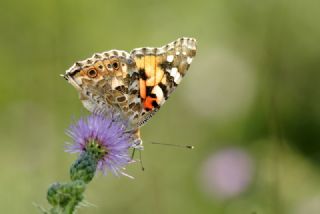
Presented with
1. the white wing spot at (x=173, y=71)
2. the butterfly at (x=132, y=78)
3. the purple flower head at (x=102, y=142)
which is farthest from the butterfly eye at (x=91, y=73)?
the white wing spot at (x=173, y=71)

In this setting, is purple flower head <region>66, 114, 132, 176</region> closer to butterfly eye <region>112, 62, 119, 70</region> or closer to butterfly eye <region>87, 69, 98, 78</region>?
butterfly eye <region>87, 69, 98, 78</region>

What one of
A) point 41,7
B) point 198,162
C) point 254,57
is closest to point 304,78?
point 254,57

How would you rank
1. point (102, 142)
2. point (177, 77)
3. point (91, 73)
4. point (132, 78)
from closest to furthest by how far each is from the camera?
point (102, 142) → point (91, 73) → point (132, 78) → point (177, 77)

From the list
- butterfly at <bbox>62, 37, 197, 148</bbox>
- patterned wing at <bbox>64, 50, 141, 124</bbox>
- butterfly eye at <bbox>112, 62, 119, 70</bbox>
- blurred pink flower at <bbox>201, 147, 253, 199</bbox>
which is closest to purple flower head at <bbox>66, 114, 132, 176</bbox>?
butterfly at <bbox>62, 37, 197, 148</bbox>

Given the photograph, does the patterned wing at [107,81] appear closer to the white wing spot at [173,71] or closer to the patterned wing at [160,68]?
the patterned wing at [160,68]

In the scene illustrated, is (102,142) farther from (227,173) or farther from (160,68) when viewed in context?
(227,173)

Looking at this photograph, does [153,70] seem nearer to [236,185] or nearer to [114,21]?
[236,185]

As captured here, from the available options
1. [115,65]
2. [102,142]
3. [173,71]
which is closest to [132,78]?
[115,65]
